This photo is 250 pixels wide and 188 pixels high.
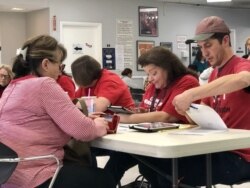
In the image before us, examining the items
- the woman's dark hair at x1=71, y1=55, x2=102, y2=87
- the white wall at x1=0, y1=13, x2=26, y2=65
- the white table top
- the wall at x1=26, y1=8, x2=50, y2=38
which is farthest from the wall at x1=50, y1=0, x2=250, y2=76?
the white table top

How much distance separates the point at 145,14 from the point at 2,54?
134 inches

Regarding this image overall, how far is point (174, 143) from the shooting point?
173 cm

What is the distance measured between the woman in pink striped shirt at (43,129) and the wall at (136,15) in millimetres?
7853

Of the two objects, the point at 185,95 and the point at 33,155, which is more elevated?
the point at 185,95

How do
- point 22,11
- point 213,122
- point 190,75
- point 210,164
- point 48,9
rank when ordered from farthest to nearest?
point 22,11 < point 48,9 < point 190,75 < point 213,122 < point 210,164

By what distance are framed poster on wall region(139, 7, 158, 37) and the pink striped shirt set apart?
9074 mm

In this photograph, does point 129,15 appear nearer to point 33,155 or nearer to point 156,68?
point 156,68

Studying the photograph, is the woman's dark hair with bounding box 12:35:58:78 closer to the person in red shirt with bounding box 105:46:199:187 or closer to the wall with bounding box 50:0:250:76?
the person in red shirt with bounding box 105:46:199:187

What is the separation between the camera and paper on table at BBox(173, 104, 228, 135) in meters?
2.14

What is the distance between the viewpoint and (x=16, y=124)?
2.08m

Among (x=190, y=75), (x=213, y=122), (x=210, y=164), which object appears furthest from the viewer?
(x=190, y=75)

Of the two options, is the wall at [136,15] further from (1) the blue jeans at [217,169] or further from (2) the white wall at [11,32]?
(1) the blue jeans at [217,169]

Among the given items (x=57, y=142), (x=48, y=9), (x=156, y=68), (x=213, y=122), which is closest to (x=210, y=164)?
(x=213, y=122)

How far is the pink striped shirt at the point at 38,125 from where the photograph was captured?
2041mm
